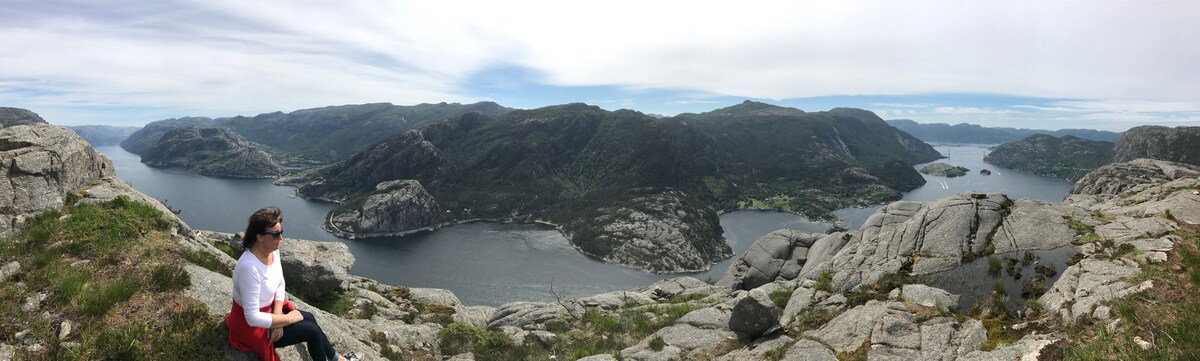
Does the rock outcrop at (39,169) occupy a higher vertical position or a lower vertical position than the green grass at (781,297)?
higher

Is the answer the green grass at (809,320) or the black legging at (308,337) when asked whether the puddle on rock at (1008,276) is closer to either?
the green grass at (809,320)

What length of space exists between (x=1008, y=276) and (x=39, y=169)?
42.3 meters

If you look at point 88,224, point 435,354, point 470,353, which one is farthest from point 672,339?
point 88,224

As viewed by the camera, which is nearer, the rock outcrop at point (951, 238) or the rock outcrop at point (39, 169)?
the rock outcrop at point (39, 169)

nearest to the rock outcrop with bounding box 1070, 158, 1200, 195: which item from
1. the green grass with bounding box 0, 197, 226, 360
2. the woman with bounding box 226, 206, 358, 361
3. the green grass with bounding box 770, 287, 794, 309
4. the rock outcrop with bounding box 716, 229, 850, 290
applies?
the rock outcrop with bounding box 716, 229, 850, 290

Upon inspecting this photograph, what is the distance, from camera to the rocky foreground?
50.8 ft

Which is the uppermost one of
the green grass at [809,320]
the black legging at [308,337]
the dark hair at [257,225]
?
the dark hair at [257,225]

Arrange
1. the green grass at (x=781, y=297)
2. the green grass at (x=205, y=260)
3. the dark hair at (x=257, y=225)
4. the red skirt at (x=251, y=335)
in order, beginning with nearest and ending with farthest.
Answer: the dark hair at (x=257, y=225)
the red skirt at (x=251, y=335)
the green grass at (x=205, y=260)
the green grass at (x=781, y=297)

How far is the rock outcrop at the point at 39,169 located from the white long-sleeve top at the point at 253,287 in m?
13.3

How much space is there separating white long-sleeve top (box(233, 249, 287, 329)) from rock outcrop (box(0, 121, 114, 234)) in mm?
13299

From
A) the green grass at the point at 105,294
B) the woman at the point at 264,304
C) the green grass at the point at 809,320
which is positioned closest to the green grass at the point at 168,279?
the green grass at the point at 105,294

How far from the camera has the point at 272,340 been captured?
989cm

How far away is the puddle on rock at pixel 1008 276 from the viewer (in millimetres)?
19812

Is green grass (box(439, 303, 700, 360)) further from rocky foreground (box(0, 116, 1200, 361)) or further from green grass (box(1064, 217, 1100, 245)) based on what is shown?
green grass (box(1064, 217, 1100, 245))
